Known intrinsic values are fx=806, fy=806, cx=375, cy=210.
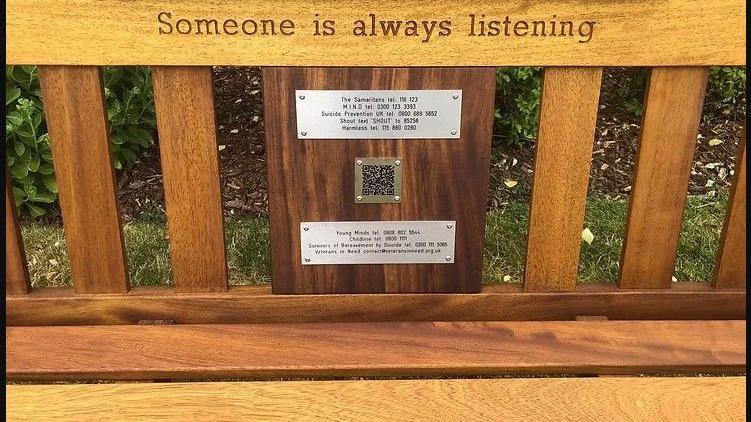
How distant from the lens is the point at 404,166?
1.81 m

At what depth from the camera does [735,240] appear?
6.34 ft

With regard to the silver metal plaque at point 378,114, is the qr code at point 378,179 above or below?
below

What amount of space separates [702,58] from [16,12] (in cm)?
143

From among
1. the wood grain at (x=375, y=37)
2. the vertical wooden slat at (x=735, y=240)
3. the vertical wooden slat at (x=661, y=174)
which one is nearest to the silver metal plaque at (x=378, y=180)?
the wood grain at (x=375, y=37)

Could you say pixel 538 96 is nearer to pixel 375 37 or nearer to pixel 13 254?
pixel 375 37

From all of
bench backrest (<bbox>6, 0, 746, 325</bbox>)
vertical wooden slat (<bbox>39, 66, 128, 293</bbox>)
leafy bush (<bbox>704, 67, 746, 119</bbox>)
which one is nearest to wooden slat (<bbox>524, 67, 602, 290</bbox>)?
bench backrest (<bbox>6, 0, 746, 325</bbox>)

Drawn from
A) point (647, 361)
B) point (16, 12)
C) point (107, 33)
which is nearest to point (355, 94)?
point (107, 33)

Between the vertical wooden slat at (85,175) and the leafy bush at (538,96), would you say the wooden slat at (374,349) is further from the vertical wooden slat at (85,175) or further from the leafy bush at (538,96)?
the leafy bush at (538,96)

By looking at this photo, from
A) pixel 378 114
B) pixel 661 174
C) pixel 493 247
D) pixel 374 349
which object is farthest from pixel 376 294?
pixel 493 247

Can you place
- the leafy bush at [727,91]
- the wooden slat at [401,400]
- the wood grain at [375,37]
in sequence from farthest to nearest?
1. the leafy bush at [727,91]
2. the wood grain at [375,37]
3. the wooden slat at [401,400]

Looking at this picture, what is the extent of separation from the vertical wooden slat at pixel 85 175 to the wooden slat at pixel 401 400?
0.38 m

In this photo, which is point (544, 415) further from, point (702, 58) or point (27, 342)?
point (27, 342)

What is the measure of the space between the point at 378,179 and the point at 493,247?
5.30 feet

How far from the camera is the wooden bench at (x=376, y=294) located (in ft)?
5.24
